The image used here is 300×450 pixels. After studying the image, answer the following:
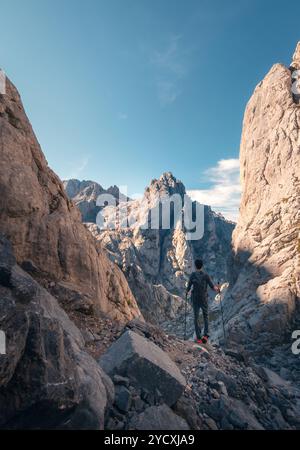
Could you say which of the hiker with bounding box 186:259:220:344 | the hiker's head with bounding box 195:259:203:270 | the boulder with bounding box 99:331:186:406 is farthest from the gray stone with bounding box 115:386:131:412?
the hiker's head with bounding box 195:259:203:270

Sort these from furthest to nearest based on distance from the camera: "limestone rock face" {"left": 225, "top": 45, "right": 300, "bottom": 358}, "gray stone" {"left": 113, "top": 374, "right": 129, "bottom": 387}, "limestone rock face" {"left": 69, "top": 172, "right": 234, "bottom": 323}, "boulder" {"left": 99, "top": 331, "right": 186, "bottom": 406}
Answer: "limestone rock face" {"left": 69, "top": 172, "right": 234, "bottom": 323} → "limestone rock face" {"left": 225, "top": 45, "right": 300, "bottom": 358} → "boulder" {"left": 99, "top": 331, "right": 186, "bottom": 406} → "gray stone" {"left": 113, "top": 374, "right": 129, "bottom": 387}

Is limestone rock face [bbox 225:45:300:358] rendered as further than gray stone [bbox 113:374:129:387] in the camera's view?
Yes

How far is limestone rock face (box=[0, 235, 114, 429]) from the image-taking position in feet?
19.8

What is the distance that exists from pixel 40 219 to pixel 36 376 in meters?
8.70

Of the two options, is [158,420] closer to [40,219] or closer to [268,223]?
[40,219]

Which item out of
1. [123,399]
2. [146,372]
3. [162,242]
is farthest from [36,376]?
[162,242]

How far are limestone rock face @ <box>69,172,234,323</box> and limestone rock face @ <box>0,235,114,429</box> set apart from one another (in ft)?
314

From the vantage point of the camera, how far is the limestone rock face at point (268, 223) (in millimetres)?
28438

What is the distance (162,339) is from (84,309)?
12.6 ft

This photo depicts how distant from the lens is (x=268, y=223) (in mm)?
39438

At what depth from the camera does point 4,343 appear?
5879 millimetres

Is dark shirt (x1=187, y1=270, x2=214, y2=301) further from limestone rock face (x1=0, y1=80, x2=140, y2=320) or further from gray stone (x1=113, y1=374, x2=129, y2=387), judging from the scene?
gray stone (x1=113, y1=374, x2=129, y2=387)
